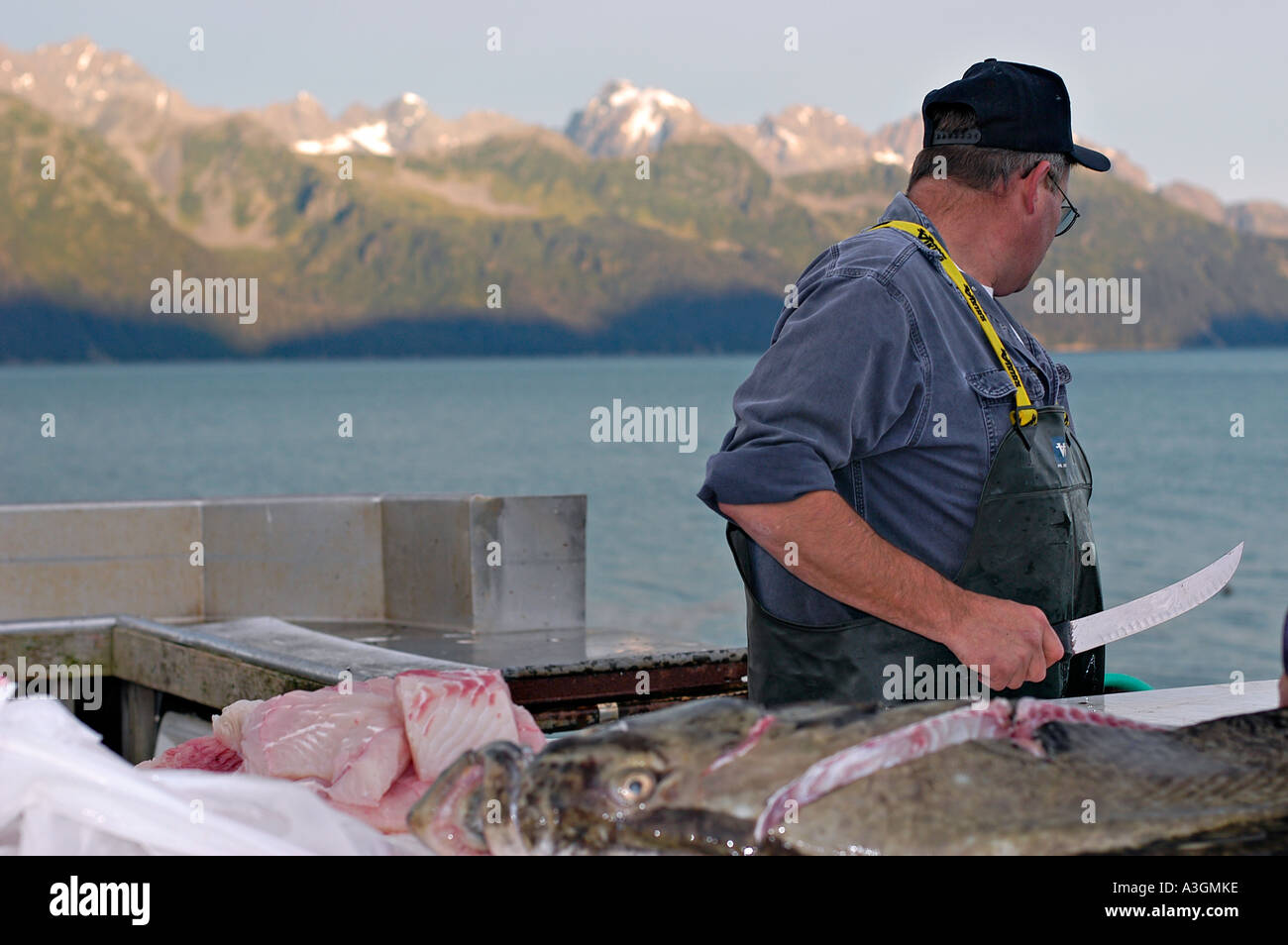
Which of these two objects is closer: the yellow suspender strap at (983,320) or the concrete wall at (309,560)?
the yellow suspender strap at (983,320)

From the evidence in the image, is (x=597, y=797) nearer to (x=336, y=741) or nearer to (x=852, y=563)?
(x=336, y=741)

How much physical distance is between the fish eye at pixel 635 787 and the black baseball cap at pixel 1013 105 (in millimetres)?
2049

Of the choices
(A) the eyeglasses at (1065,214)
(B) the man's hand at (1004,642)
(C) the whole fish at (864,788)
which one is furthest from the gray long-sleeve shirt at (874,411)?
(C) the whole fish at (864,788)

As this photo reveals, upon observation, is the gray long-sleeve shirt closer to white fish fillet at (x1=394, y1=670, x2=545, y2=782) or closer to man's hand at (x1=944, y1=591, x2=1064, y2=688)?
man's hand at (x1=944, y1=591, x2=1064, y2=688)

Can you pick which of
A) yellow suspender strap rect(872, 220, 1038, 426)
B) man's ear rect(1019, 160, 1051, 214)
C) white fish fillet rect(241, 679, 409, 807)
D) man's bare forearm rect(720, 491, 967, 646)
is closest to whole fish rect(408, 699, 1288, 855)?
white fish fillet rect(241, 679, 409, 807)

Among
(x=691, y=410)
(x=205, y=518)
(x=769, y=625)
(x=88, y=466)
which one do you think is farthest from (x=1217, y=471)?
(x=769, y=625)

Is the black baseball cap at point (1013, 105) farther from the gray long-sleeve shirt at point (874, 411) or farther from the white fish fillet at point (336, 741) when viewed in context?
the white fish fillet at point (336, 741)

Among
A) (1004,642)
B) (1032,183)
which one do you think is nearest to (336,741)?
(1004,642)

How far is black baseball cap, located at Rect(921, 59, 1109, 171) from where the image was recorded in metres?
3.13

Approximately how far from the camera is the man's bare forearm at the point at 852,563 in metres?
2.83

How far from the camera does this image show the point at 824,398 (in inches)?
112
